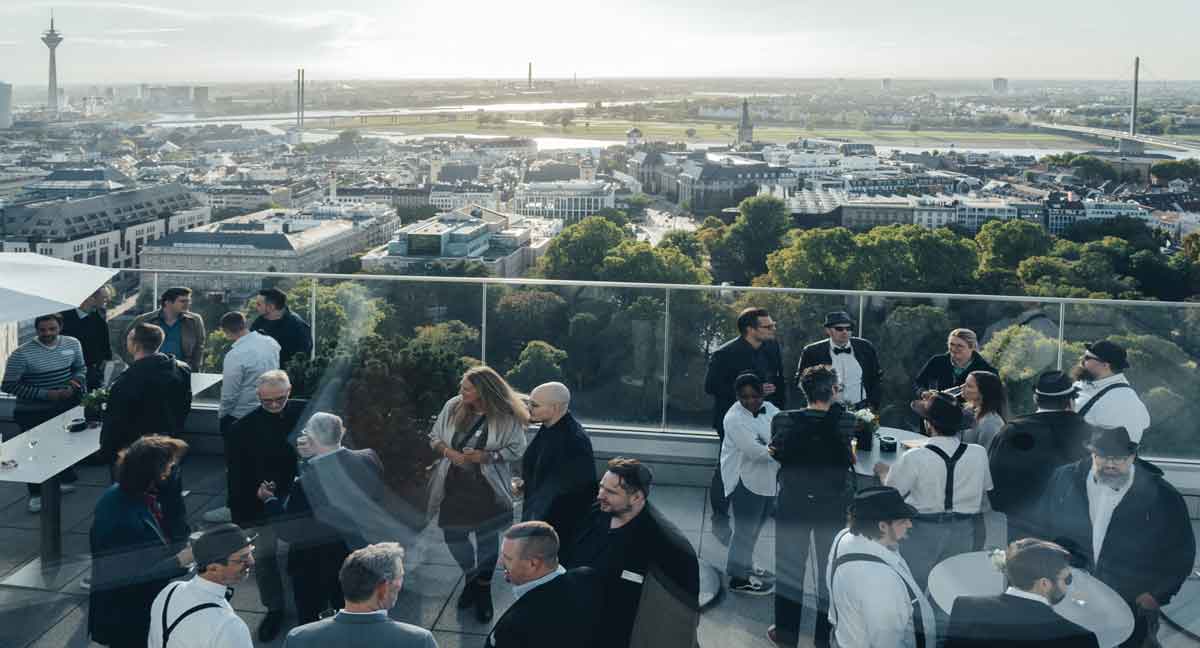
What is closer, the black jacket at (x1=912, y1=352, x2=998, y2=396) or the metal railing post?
the black jacket at (x1=912, y1=352, x2=998, y2=396)

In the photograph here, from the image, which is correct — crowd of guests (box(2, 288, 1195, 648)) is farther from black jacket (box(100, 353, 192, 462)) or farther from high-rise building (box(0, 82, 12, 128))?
high-rise building (box(0, 82, 12, 128))

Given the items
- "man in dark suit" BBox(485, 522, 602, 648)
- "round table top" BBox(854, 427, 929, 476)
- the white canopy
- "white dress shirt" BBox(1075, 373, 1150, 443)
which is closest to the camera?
"man in dark suit" BBox(485, 522, 602, 648)

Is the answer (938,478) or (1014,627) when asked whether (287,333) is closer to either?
(938,478)

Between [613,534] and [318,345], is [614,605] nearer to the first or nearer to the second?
[613,534]

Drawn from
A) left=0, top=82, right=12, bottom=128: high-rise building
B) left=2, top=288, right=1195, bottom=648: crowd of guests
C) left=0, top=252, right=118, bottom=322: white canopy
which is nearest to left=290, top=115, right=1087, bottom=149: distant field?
left=0, top=82, right=12, bottom=128: high-rise building

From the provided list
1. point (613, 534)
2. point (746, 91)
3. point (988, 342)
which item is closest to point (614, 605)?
point (613, 534)

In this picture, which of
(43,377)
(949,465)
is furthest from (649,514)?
(43,377)
